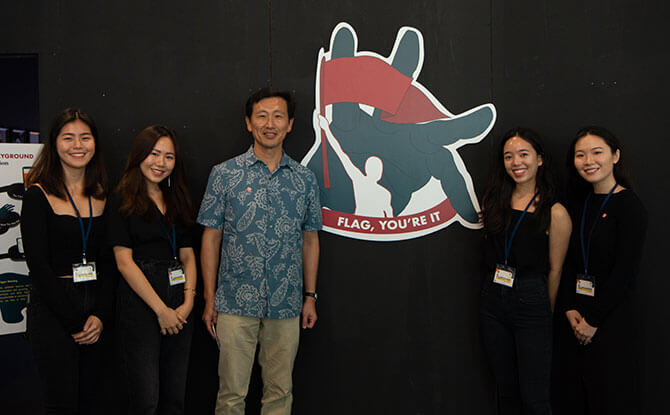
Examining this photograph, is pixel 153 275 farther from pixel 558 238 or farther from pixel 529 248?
pixel 558 238

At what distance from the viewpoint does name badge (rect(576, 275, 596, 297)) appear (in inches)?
77.3

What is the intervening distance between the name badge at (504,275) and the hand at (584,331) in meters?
0.40

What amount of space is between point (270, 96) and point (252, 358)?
1.36 m

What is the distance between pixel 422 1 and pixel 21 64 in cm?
447

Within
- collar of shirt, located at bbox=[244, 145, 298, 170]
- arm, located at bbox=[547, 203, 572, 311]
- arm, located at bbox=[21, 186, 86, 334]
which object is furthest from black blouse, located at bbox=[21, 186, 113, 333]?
arm, located at bbox=[547, 203, 572, 311]

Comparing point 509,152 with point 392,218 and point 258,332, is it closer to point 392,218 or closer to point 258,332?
point 392,218

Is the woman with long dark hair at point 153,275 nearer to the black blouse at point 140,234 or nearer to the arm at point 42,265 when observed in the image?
the black blouse at point 140,234

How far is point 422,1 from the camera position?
2.37m

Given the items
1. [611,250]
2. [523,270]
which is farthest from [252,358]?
[611,250]

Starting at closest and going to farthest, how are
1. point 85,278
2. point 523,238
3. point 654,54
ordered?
point 85,278, point 523,238, point 654,54

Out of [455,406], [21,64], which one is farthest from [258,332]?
[21,64]

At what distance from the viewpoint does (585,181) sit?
2.13 meters

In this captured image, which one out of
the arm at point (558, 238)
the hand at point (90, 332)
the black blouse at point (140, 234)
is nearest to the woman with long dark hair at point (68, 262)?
the hand at point (90, 332)

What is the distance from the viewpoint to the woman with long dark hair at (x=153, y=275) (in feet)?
6.03
